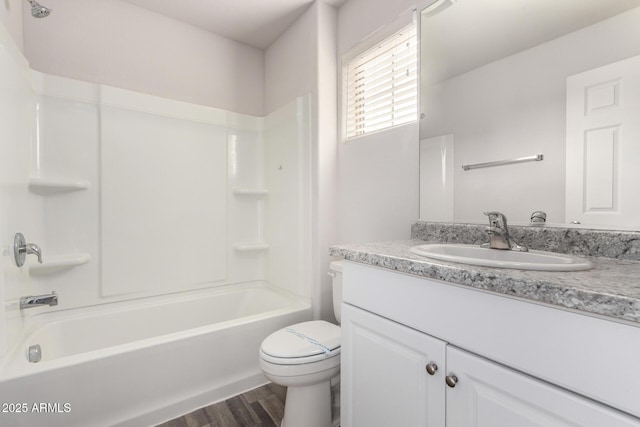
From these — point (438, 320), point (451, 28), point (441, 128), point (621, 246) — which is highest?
point (451, 28)

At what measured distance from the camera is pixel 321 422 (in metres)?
1.43

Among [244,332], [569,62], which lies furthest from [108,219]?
[569,62]

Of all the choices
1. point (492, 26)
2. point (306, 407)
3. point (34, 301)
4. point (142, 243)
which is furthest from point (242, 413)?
point (492, 26)

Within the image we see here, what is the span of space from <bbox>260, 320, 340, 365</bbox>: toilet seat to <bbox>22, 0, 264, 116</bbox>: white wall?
1.91 meters

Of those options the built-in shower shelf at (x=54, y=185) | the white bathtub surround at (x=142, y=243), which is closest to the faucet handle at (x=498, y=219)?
the white bathtub surround at (x=142, y=243)

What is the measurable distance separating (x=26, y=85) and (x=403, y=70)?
206 cm

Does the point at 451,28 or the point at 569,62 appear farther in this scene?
the point at 451,28

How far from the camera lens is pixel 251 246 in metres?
2.47

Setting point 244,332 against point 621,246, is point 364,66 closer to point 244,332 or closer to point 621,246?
point 621,246

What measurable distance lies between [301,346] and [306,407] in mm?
289

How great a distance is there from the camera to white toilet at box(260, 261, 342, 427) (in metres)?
1.32

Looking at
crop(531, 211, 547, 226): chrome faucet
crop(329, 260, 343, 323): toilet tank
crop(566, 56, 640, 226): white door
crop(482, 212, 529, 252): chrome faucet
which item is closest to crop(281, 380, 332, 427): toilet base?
crop(329, 260, 343, 323): toilet tank

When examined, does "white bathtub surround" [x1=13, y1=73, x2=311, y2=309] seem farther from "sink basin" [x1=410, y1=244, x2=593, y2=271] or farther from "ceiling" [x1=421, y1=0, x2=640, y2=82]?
"sink basin" [x1=410, y1=244, x2=593, y2=271]

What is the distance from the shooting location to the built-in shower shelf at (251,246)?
244 centimetres
